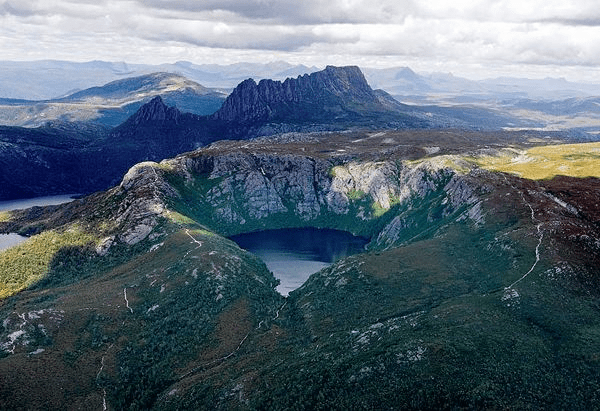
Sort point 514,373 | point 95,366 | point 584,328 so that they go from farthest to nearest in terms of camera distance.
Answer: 1. point 95,366
2. point 584,328
3. point 514,373

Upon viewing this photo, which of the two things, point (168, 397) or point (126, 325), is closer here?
point (168, 397)

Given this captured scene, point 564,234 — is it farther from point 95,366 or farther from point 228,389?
point 95,366

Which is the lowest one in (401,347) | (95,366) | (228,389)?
(95,366)

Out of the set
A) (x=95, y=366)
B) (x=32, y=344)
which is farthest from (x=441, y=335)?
(x=32, y=344)

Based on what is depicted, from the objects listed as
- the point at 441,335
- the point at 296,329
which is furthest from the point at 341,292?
the point at 441,335

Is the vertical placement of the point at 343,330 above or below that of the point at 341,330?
above

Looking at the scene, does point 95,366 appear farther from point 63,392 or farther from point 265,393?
point 265,393

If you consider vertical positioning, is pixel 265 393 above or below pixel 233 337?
above

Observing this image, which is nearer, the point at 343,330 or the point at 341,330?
the point at 343,330

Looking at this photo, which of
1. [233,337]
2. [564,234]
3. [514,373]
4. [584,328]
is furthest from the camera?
[564,234]
